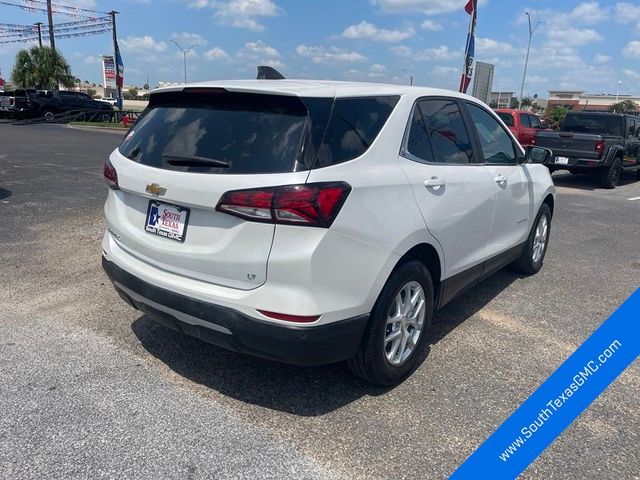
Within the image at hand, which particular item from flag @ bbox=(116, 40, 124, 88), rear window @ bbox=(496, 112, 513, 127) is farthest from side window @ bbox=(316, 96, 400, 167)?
flag @ bbox=(116, 40, 124, 88)

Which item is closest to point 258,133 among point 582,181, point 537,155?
point 537,155

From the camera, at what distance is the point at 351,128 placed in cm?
284

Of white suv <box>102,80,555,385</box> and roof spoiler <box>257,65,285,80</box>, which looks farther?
roof spoiler <box>257,65,285,80</box>

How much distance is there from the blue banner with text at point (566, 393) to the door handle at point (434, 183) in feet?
5.85

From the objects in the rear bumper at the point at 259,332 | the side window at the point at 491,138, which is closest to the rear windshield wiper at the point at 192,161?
the rear bumper at the point at 259,332

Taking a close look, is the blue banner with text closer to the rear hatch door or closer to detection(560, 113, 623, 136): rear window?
the rear hatch door

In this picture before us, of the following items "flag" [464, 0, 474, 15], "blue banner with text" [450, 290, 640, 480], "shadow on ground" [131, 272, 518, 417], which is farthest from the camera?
"flag" [464, 0, 474, 15]

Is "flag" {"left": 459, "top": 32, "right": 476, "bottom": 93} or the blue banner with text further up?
"flag" {"left": 459, "top": 32, "right": 476, "bottom": 93}

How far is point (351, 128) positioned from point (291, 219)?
68cm

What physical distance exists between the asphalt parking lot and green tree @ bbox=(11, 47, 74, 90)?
157ft

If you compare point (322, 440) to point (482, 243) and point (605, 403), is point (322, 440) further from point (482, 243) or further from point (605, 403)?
point (482, 243)

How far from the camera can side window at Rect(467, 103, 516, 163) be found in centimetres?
425

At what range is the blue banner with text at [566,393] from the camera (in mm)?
1516

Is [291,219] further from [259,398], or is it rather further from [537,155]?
[537,155]
